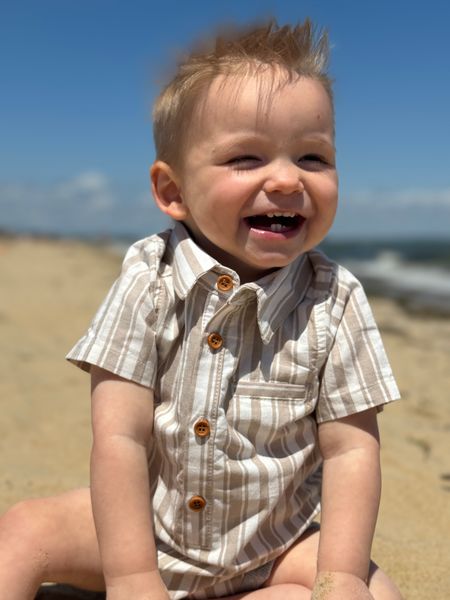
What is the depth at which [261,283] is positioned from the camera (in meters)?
1.81

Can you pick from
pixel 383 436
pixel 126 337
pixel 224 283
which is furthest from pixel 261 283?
pixel 383 436

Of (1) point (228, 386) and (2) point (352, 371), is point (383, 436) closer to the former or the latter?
(2) point (352, 371)

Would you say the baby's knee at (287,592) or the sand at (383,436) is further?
the sand at (383,436)

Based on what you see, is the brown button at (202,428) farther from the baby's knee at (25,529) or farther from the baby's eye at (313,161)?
the baby's eye at (313,161)

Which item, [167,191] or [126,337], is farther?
[167,191]

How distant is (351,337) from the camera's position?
72.5 inches

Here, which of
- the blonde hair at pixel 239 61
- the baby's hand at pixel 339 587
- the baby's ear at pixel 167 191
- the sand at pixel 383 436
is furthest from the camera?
the sand at pixel 383 436

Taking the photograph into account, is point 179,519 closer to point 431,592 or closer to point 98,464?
point 98,464

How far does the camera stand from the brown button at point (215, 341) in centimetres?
176

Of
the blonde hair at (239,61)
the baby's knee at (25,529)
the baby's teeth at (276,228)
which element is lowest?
the baby's knee at (25,529)

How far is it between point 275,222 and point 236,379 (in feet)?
1.25

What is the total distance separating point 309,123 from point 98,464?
3.01ft

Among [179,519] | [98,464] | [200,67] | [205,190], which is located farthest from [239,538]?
[200,67]

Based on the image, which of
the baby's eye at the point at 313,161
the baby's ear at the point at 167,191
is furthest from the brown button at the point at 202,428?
the baby's eye at the point at 313,161
